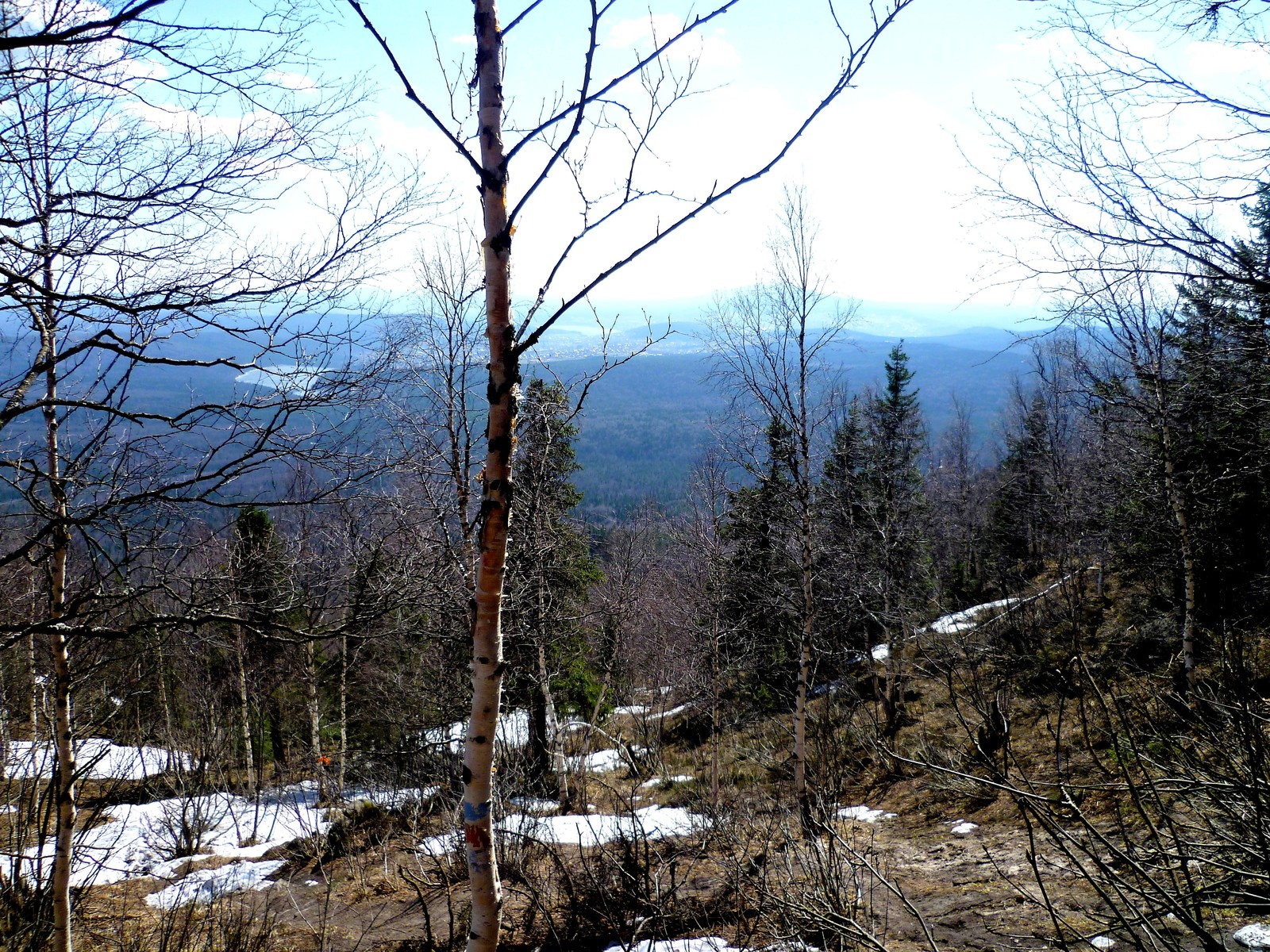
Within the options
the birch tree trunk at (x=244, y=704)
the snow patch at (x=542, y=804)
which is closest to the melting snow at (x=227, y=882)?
the snow patch at (x=542, y=804)

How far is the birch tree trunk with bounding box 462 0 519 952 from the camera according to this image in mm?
2199

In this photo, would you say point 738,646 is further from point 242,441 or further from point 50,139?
point 50,139

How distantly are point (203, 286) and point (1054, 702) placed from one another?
1472 centimetres

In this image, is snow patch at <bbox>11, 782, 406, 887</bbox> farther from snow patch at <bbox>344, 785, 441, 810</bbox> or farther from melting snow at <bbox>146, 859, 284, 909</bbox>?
melting snow at <bbox>146, 859, 284, 909</bbox>

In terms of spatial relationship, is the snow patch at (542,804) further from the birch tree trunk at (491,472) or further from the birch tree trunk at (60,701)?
the birch tree trunk at (491,472)

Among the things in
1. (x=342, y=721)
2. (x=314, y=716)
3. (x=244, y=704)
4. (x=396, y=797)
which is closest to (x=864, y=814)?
(x=396, y=797)

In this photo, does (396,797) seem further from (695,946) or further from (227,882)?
(695,946)

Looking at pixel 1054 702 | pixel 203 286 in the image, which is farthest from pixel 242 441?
pixel 1054 702

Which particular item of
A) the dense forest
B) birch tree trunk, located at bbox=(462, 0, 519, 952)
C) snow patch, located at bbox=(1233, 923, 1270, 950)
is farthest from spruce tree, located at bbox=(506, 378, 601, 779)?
snow patch, located at bbox=(1233, 923, 1270, 950)

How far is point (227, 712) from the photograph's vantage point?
54.2 feet

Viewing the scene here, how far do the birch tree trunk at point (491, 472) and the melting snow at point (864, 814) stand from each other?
968cm

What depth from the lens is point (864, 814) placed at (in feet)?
37.5

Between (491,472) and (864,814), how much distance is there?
11450mm

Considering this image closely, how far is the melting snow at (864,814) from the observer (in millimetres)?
10898
